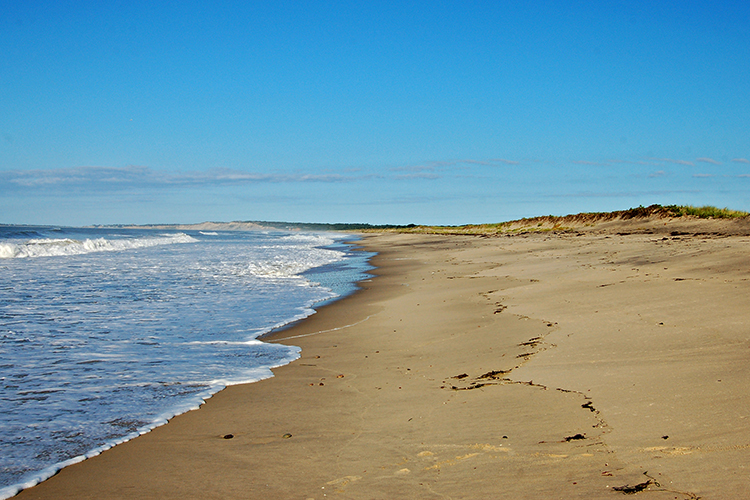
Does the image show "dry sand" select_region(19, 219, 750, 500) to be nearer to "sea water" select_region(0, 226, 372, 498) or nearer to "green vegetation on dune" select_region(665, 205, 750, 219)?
"sea water" select_region(0, 226, 372, 498)

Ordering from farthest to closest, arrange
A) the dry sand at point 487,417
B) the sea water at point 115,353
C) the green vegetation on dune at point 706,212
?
the green vegetation on dune at point 706,212 → the sea water at point 115,353 → the dry sand at point 487,417

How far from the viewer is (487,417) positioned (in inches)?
155

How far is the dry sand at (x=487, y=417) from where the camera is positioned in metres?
2.97

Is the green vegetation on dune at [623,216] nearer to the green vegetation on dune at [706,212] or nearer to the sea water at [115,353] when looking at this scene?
the green vegetation on dune at [706,212]

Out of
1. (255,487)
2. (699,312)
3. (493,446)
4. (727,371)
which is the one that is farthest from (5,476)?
(699,312)

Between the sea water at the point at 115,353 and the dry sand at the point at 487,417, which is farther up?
the dry sand at the point at 487,417

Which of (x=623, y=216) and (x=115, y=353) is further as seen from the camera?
(x=623, y=216)

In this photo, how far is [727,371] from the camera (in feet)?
14.0

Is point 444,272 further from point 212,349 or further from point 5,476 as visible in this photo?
point 5,476

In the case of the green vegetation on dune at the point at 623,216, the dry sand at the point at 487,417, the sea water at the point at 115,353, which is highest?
the green vegetation on dune at the point at 623,216

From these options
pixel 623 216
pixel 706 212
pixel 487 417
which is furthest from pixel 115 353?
pixel 623 216

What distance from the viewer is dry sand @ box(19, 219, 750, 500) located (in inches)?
117

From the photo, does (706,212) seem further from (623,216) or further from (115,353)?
(115,353)

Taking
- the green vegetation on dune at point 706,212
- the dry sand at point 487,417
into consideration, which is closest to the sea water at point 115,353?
the dry sand at point 487,417
